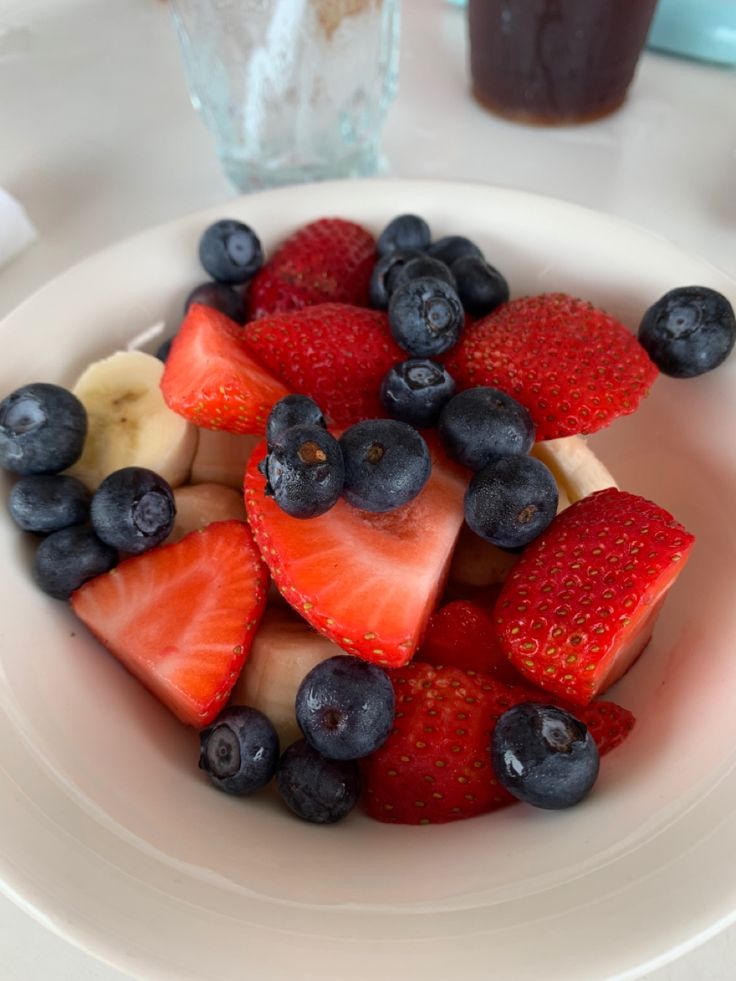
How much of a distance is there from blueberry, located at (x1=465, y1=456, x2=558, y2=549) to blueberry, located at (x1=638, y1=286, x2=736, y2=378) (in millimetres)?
234

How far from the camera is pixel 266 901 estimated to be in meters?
0.54

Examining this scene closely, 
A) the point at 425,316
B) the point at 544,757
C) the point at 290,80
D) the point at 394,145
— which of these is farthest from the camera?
the point at 394,145

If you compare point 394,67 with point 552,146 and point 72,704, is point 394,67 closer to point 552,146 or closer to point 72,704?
point 552,146

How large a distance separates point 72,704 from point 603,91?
131 cm

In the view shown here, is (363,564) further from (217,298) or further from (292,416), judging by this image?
(217,298)

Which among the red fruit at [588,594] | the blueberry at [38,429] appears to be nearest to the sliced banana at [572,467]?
the red fruit at [588,594]

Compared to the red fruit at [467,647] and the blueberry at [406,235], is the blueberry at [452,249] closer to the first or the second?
the blueberry at [406,235]

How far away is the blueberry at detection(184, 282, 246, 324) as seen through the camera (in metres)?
0.97

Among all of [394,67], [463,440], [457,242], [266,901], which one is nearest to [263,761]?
[266,901]

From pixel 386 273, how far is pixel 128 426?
13.3 inches

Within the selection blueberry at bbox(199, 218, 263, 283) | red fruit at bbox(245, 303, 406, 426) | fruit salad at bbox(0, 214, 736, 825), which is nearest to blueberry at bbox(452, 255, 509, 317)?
fruit salad at bbox(0, 214, 736, 825)

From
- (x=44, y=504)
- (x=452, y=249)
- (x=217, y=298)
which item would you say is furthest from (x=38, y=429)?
(x=452, y=249)

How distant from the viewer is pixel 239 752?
66cm

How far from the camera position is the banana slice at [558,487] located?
834 mm
